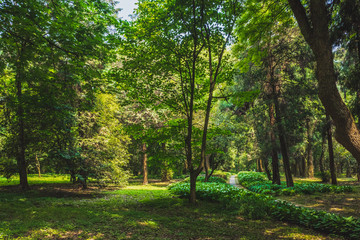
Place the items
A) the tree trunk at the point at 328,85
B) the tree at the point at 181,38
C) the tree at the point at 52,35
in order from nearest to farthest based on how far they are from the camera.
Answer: the tree trunk at the point at 328,85, the tree at the point at 52,35, the tree at the point at 181,38

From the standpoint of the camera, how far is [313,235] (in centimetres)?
471

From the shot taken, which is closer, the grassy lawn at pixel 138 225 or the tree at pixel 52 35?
the grassy lawn at pixel 138 225

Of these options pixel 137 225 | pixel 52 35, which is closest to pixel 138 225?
pixel 137 225

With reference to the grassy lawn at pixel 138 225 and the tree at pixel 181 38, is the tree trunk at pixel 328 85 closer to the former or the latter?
the grassy lawn at pixel 138 225

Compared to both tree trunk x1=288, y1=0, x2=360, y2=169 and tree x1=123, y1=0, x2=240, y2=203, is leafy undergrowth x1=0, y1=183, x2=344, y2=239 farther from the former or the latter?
tree trunk x1=288, y1=0, x2=360, y2=169

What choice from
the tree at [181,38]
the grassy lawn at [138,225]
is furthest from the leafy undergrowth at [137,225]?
the tree at [181,38]

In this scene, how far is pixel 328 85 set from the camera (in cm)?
349

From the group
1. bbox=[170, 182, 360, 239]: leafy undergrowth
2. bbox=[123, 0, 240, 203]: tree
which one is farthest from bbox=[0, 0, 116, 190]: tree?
bbox=[170, 182, 360, 239]: leafy undergrowth

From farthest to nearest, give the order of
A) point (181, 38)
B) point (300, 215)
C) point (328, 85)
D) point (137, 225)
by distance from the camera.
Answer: point (181, 38) < point (300, 215) < point (137, 225) < point (328, 85)

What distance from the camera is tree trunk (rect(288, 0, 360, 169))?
341cm

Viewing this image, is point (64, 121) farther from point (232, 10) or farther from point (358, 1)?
point (358, 1)

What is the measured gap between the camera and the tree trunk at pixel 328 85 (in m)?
3.41

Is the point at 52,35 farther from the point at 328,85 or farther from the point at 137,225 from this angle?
the point at 328,85

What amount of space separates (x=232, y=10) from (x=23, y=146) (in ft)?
41.7
